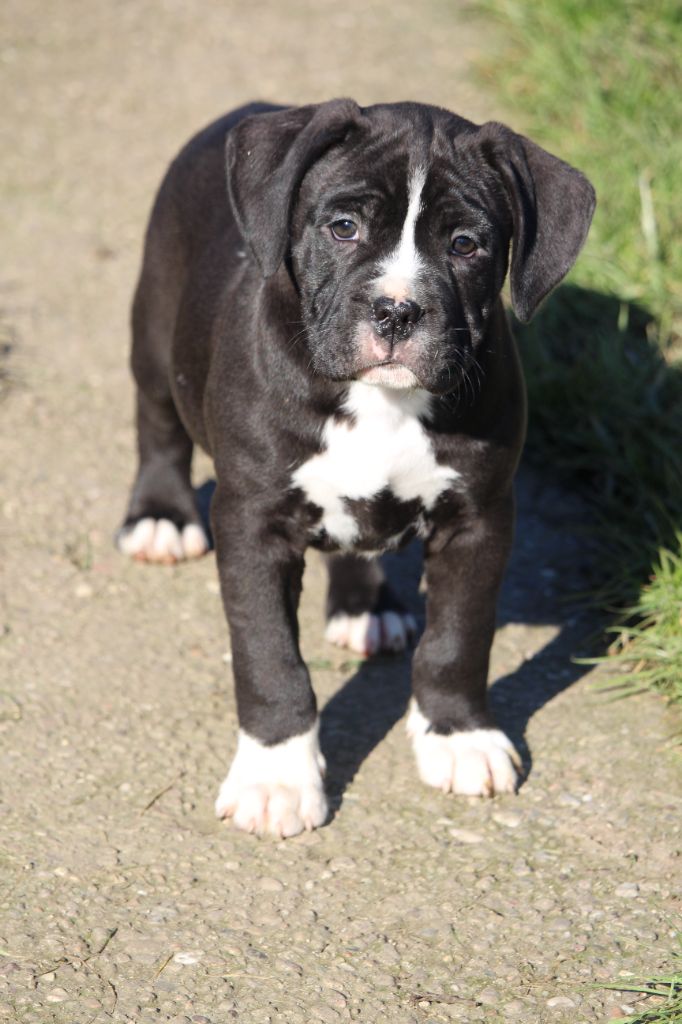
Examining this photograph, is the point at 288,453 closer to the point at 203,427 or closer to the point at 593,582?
the point at 203,427

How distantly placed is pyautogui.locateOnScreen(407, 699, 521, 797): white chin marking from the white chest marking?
2.52 ft

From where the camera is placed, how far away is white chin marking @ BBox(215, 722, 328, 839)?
13.0 feet

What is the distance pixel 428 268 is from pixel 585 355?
8.91 feet

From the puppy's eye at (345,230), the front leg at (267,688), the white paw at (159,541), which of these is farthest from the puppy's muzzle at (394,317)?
the white paw at (159,541)

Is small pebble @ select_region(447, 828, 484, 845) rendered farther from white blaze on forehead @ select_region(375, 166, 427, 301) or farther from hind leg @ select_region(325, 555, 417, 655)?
white blaze on forehead @ select_region(375, 166, 427, 301)

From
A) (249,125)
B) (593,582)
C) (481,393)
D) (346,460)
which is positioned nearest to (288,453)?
(346,460)

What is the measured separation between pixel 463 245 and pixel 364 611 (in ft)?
5.16

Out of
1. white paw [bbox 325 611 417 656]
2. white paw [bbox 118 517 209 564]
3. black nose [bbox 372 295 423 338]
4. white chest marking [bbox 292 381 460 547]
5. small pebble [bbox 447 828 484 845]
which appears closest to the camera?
black nose [bbox 372 295 423 338]

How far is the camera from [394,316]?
3.54m

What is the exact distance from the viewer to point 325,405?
12.6 feet

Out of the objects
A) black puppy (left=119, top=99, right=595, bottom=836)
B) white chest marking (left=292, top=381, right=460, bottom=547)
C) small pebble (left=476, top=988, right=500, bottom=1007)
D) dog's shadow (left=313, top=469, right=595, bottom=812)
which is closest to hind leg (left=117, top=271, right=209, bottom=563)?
black puppy (left=119, top=99, right=595, bottom=836)

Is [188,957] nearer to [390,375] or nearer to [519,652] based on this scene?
[390,375]

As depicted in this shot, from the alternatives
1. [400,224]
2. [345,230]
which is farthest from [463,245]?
[345,230]

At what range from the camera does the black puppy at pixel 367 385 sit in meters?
3.63
